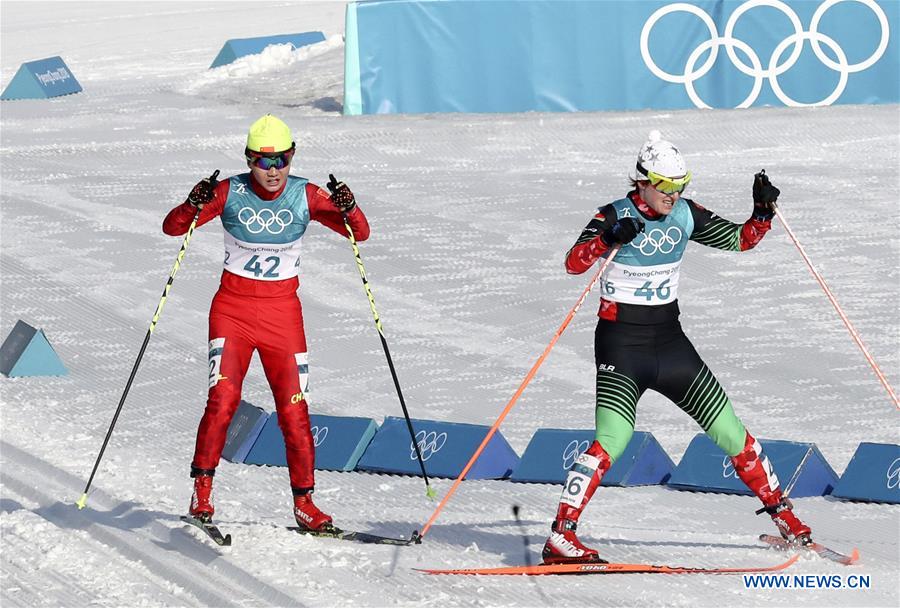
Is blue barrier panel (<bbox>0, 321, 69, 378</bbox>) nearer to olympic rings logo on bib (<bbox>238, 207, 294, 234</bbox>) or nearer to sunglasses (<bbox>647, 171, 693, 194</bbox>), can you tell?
olympic rings logo on bib (<bbox>238, 207, 294, 234</bbox>)

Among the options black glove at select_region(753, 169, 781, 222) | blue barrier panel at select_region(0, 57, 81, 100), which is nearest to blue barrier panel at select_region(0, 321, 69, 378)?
black glove at select_region(753, 169, 781, 222)

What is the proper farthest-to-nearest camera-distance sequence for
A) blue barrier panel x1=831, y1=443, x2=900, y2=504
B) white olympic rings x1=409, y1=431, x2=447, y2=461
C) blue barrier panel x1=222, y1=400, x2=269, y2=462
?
1. blue barrier panel x1=222, y1=400, x2=269, y2=462
2. white olympic rings x1=409, y1=431, x2=447, y2=461
3. blue barrier panel x1=831, y1=443, x2=900, y2=504

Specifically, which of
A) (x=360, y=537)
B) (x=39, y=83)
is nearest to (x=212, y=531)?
(x=360, y=537)

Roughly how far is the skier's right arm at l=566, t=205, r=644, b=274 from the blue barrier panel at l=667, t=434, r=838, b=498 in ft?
7.02

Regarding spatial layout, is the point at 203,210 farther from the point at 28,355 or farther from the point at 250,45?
the point at 250,45

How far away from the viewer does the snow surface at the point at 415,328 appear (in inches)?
290

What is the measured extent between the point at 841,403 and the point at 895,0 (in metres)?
8.82

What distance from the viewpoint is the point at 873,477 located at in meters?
8.24

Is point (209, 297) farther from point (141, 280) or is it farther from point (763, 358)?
point (763, 358)

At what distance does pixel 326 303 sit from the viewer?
1264 cm

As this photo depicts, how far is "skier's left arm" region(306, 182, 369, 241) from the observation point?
7156 millimetres

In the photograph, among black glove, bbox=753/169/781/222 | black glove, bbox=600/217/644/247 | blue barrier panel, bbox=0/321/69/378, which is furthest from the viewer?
blue barrier panel, bbox=0/321/69/378

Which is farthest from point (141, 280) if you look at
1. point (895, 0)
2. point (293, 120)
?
point (895, 0)
